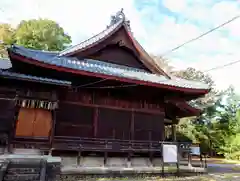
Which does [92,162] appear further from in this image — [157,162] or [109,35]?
[109,35]

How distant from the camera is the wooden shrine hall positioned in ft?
29.9

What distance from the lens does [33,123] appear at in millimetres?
9453

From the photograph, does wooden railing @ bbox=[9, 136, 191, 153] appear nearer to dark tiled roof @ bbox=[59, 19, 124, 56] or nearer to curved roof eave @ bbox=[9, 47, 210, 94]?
curved roof eave @ bbox=[9, 47, 210, 94]

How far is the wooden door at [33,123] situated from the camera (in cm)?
927

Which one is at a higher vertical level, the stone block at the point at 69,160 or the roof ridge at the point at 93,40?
the roof ridge at the point at 93,40

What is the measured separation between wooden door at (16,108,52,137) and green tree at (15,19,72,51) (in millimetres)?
20606

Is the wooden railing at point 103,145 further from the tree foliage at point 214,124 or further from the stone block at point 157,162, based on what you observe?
the tree foliage at point 214,124

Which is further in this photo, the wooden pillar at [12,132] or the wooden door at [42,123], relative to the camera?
the wooden door at [42,123]

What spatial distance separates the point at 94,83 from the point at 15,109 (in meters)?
3.43

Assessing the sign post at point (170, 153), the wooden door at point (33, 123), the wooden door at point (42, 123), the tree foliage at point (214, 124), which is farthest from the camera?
the tree foliage at point (214, 124)

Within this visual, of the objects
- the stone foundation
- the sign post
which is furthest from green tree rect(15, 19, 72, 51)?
the stone foundation

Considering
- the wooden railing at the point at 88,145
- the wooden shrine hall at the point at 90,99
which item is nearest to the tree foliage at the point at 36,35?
the wooden shrine hall at the point at 90,99

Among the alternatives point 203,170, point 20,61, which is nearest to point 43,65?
point 20,61

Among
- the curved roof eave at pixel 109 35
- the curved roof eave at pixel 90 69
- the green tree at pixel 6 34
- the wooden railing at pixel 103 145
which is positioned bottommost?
the wooden railing at pixel 103 145
